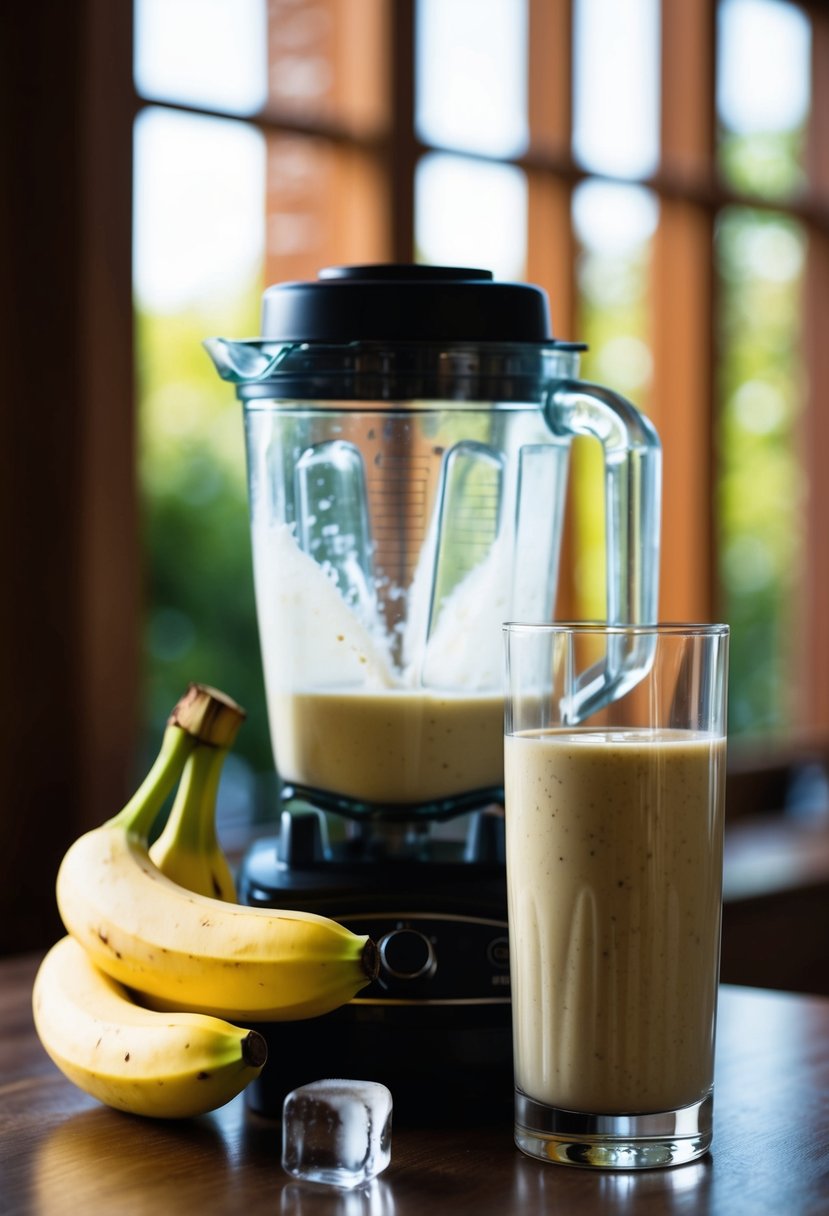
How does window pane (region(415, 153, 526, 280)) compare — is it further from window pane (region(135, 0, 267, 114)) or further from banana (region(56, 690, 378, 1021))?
banana (region(56, 690, 378, 1021))

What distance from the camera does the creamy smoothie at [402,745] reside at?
956mm

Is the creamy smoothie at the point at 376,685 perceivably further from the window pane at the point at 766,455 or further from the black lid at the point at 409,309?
the window pane at the point at 766,455

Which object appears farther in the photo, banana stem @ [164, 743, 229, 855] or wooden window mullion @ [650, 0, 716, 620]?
wooden window mullion @ [650, 0, 716, 620]

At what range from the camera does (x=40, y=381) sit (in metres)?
2.17

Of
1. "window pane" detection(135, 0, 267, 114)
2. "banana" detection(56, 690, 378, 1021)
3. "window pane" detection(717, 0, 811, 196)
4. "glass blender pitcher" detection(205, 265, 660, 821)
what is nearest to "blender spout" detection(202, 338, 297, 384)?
"glass blender pitcher" detection(205, 265, 660, 821)

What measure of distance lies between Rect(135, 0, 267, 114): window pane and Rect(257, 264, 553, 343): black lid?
163 cm

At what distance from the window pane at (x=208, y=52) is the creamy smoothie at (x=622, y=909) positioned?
1.91 metres

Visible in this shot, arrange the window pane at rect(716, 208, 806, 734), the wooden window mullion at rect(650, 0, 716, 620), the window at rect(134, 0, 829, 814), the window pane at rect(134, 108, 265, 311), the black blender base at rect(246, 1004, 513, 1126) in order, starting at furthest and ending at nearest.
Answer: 1. the window pane at rect(716, 208, 806, 734)
2. the wooden window mullion at rect(650, 0, 716, 620)
3. the window at rect(134, 0, 829, 814)
4. the window pane at rect(134, 108, 265, 311)
5. the black blender base at rect(246, 1004, 513, 1126)

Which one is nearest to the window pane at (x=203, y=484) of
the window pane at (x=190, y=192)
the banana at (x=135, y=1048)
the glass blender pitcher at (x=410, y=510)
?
the window pane at (x=190, y=192)

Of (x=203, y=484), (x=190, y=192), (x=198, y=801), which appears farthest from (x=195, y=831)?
(x=203, y=484)

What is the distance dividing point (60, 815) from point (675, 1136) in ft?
5.13

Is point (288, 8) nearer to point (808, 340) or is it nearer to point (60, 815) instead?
point (60, 815)

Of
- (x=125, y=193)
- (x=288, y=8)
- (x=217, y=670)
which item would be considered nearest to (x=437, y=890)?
(x=125, y=193)

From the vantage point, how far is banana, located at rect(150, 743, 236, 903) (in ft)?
3.05
